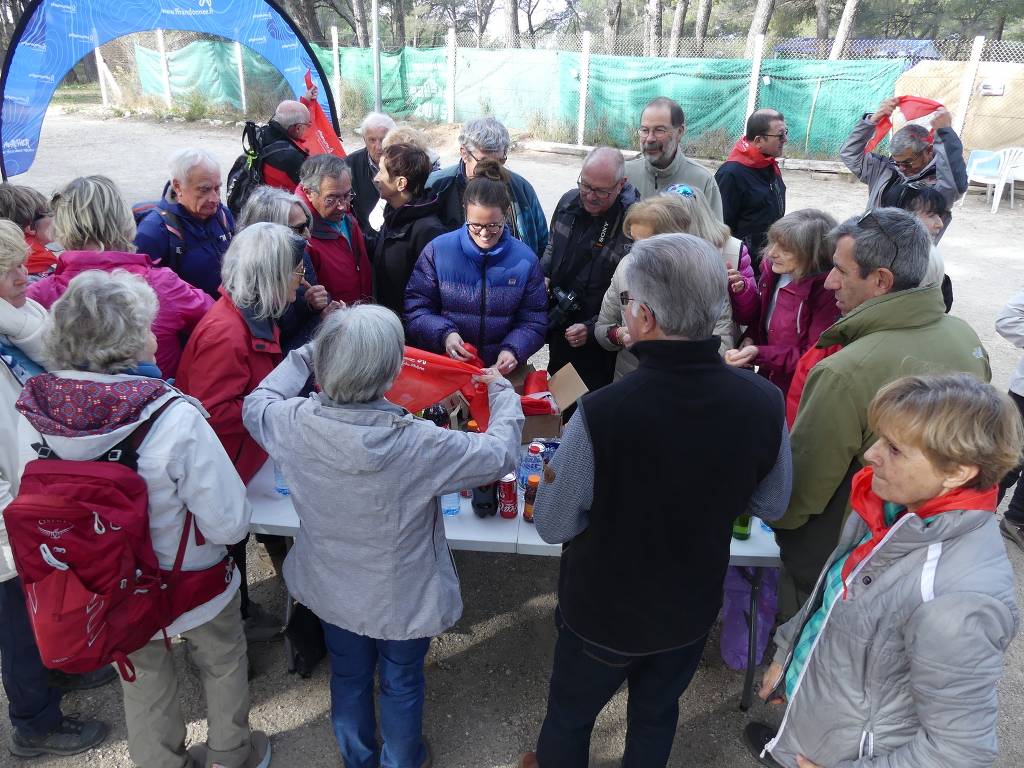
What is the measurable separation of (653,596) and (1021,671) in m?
2.39

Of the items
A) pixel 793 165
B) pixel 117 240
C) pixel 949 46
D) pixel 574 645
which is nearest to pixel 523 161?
pixel 793 165

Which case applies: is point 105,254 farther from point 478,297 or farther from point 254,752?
point 254,752

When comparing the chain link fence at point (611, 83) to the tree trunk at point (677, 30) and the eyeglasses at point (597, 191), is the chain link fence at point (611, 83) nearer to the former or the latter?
the tree trunk at point (677, 30)

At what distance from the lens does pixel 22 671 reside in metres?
2.51

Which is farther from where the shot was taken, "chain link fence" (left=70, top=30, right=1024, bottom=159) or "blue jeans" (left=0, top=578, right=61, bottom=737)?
"chain link fence" (left=70, top=30, right=1024, bottom=159)

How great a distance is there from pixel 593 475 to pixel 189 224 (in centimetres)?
278

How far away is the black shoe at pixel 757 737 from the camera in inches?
107

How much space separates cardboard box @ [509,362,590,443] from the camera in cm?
289

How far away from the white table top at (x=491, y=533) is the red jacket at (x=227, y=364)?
227 millimetres

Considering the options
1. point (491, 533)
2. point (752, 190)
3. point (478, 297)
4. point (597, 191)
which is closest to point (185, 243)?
point (478, 297)

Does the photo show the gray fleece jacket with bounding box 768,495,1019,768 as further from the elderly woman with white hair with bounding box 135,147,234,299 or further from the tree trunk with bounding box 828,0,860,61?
the tree trunk with bounding box 828,0,860,61

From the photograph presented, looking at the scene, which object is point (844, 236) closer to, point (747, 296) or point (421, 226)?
point (747, 296)

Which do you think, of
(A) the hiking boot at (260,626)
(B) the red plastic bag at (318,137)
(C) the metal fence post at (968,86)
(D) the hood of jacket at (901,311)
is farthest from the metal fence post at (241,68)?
(D) the hood of jacket at (901,311)

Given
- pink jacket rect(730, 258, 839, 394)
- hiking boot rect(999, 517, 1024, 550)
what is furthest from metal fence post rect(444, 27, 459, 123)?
hiking boot rect(999, 517, 1024, 550)
